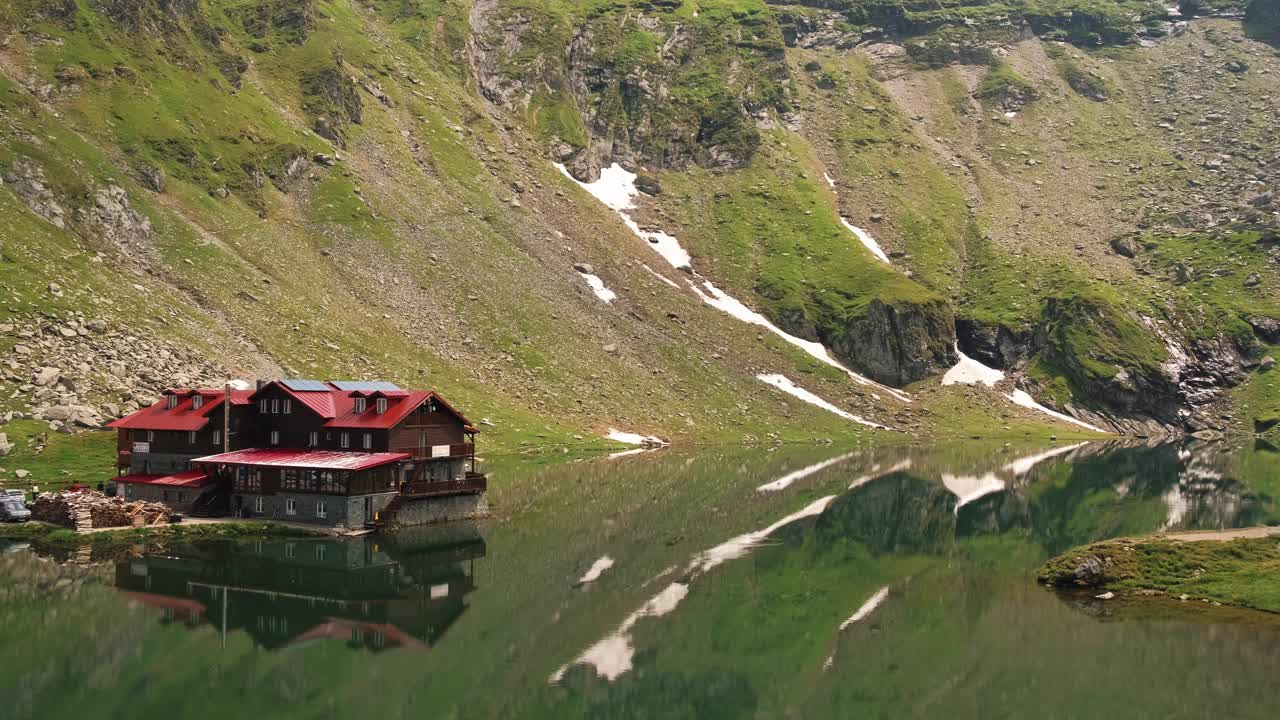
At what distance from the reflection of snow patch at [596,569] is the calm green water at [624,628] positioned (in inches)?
11.2

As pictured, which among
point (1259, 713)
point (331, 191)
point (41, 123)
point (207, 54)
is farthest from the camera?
point (207, 54)

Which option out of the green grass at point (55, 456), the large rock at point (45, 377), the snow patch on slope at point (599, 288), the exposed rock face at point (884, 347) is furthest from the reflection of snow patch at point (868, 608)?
the exposed rock face at point (884, 347)

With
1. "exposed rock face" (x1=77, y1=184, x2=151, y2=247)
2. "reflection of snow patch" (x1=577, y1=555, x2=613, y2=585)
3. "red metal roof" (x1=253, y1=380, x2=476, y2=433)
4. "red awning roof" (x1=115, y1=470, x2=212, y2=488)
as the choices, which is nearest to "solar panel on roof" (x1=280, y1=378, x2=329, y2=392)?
"red metal roof" (x1=253, y1=380, x2=476, y2=433)

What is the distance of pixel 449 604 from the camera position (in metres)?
55.6

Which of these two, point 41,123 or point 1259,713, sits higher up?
point 41,123

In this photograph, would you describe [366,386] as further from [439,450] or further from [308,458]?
[308,458]

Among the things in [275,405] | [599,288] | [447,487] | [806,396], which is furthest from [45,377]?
[806,396]

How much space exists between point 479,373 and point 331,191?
Result: 45436 millimetres

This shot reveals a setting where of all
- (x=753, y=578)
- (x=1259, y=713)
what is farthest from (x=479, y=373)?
(x=1259, y=713)

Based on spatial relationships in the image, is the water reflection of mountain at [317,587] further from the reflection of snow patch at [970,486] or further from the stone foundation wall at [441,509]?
the reflection of snow patch at [970,486]

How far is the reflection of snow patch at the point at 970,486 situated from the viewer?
10269 cm

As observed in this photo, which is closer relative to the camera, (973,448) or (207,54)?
(973,448)

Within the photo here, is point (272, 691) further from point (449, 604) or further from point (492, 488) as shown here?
point (492, 488)

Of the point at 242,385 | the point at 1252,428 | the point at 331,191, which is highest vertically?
the point at 331,191
